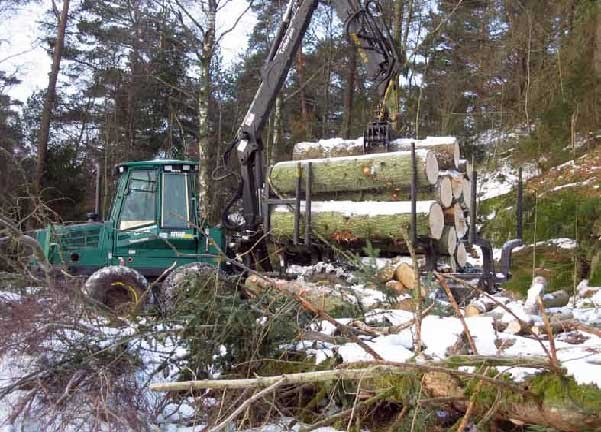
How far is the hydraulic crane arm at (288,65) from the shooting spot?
9.05 m

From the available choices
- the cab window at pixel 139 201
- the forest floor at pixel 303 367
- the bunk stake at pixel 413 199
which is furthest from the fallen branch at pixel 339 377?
the cab window at pixel 139 201

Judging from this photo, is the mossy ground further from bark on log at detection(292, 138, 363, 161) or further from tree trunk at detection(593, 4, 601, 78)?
bark on log at detection(292, 138, 363, 161)

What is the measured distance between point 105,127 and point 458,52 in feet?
41.9

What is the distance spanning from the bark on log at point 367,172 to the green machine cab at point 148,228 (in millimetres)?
1505

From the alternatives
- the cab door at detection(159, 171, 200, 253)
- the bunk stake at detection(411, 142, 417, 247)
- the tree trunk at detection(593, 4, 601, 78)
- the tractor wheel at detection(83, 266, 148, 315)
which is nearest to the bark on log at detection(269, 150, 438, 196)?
the bunk stake at detection(411, 142, 417, 247)

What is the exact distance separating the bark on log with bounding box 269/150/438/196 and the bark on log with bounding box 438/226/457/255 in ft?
2.08

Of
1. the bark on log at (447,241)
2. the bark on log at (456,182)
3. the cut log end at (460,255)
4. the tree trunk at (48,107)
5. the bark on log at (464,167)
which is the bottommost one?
the cut log end at (460,255)

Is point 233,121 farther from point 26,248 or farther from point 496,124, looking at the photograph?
point 26,248

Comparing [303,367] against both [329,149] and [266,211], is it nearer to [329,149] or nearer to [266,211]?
[266,211]

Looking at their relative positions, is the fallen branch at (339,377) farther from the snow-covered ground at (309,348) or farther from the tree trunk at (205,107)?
the tree trunk at (205,107)

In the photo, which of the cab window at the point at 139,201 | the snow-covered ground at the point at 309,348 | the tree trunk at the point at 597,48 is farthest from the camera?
the tree trunk at the point at 597,48

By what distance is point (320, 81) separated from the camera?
23.5m

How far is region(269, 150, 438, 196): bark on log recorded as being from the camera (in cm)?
760

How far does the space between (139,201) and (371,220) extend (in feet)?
11.2
